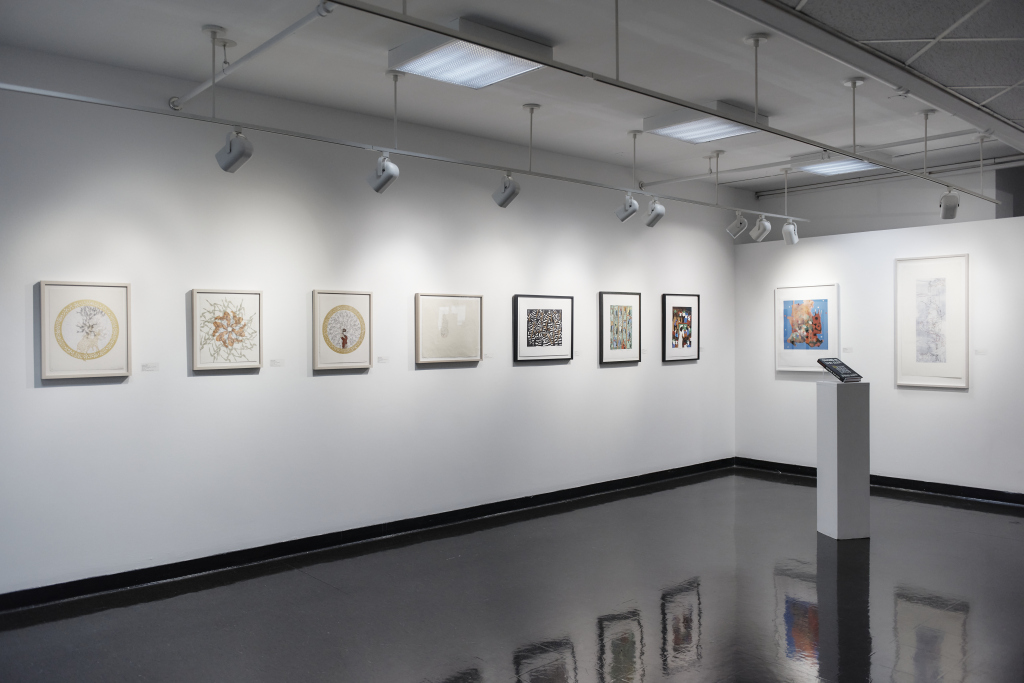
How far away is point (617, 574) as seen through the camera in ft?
18.4

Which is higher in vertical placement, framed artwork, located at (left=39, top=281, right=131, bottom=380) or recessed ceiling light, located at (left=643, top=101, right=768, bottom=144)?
recessed ceiling light, located at (left=643, top=101, right=768, bottom=144)

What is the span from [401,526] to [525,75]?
4041 mm

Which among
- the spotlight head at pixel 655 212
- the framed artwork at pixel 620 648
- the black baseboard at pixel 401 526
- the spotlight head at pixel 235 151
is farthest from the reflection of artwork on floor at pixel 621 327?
the spotlight head at pixel 235 151

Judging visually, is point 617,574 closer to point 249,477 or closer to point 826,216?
point 249,477

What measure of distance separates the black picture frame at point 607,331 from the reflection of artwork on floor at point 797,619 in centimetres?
337

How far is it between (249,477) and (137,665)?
197 centimetres

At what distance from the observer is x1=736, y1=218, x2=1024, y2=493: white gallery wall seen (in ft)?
26.2

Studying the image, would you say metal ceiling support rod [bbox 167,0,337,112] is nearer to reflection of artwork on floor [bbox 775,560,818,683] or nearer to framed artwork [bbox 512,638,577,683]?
framed artwork [bbox 512,638,577,683]

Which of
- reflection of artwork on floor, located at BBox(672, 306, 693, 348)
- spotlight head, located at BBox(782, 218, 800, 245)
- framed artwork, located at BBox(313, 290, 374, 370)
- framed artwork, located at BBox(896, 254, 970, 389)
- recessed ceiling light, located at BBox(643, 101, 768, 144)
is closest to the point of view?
recessed ceiling light, located at BBox(643, 101, 768, 144)

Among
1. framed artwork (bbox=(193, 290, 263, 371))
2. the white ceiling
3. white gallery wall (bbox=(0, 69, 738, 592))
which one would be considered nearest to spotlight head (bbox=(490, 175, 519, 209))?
the white ceiling

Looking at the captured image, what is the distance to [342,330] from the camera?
646 cm

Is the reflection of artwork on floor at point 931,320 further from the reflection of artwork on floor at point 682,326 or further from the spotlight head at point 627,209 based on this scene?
the spotlight head at point 627,209

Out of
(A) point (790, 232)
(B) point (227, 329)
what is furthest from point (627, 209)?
(B) point (227, 329)

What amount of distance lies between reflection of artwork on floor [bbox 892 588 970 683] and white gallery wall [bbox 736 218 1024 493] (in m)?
3.85
